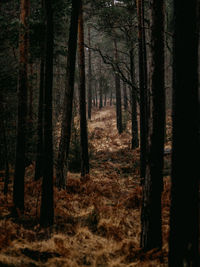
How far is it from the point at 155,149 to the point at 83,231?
283 cm

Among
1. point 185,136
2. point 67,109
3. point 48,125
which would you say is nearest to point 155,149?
point 185,136

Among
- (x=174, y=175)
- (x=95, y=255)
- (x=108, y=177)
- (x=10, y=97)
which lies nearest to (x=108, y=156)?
(x=108, y=177)

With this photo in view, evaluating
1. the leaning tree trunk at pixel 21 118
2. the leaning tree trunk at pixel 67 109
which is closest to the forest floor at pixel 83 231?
the leaning tree trunk at pixel 21 118

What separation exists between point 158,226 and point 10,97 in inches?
439

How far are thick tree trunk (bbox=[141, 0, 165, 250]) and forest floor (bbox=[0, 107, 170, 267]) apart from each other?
44 cm

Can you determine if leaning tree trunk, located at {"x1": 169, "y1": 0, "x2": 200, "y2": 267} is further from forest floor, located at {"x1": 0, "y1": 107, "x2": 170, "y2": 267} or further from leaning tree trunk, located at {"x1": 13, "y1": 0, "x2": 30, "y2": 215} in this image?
leaning tree trunk, located at {"x1": 13, "y1": 0, "x2": 30, "y2": 215}

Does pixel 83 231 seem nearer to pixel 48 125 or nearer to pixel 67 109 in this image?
pixel 48 125

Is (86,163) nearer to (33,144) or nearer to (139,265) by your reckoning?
(33,144)

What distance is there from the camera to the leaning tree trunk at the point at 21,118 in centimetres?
712

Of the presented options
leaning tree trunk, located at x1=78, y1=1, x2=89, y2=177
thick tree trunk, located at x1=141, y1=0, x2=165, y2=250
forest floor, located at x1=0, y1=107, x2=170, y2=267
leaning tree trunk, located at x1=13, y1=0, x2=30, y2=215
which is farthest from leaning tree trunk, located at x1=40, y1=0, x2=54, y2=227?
leaning tree trunk, located at x1=78, y1=1, x2=89, y2=177

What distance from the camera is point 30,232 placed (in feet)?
18.0

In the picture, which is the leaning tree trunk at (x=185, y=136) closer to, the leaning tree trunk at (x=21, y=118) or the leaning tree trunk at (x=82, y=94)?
the leaning tree trunk at (x=21, y=118)

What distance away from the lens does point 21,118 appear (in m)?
7.32

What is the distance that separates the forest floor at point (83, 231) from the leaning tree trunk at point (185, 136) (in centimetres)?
150
